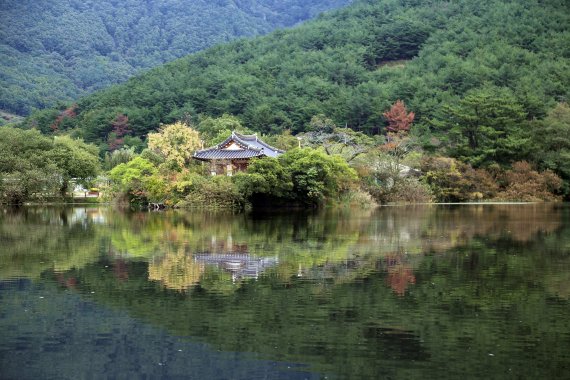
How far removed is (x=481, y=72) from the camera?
76.8 m

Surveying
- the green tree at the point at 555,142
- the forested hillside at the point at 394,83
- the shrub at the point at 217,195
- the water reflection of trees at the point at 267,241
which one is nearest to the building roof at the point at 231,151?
the shrub at the point at 217,195

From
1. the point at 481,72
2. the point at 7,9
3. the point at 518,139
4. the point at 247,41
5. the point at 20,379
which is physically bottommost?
the point at 20,379

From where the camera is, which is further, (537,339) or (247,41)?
(247,41)

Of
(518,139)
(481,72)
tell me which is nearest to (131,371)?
(518,139)

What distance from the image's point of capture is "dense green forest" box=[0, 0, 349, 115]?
114m

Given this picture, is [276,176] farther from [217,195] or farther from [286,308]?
[286,308]

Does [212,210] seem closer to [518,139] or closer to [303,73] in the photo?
[518,139]

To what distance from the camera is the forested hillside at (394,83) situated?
50812 millimetres

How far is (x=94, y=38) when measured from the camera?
424 ft

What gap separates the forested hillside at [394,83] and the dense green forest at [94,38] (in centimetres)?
2426

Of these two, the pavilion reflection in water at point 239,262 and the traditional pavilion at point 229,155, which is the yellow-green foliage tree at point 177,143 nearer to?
the traditional pavilion at point 229,155

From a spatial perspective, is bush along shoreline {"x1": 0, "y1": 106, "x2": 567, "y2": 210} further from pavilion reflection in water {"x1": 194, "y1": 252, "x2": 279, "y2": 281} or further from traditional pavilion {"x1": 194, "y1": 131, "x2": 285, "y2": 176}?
pavilion reflection in water {"x1": 194, "y1": 252, "x2": 279, "y2": 281}

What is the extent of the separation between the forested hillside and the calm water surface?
1245 inches

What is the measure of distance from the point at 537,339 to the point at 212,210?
28.9 metres
